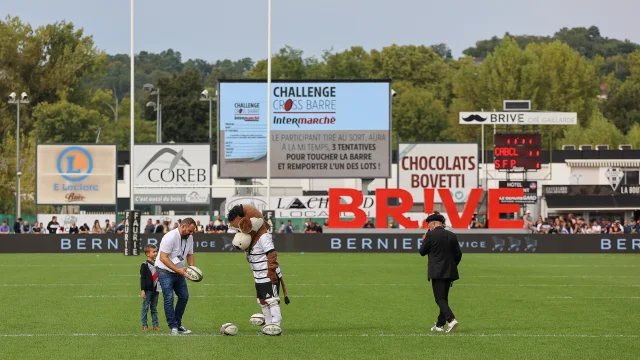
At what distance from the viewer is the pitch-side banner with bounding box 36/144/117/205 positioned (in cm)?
5269

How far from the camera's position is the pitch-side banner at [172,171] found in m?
53.3

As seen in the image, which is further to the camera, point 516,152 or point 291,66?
point 291,66

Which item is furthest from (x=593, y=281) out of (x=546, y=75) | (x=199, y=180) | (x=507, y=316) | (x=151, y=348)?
(x=546, y=75)

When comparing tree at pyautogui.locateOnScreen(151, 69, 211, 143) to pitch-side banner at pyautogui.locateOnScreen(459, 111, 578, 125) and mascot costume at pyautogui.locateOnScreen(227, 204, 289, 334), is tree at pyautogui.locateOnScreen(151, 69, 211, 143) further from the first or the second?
mascot costume at pyautogui.locateOnScreen(227, 204, 289, 334)

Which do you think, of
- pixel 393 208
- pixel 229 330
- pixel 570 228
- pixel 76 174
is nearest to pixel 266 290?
pixel 229 330

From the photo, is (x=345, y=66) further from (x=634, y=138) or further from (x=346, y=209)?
(x=346, y=209)

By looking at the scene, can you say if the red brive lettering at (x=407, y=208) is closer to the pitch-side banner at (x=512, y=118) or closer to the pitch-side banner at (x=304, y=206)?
the pitch-side banner at (x=304, y=206)

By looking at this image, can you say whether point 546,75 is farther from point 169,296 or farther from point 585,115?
point 169,296

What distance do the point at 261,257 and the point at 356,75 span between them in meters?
99.7

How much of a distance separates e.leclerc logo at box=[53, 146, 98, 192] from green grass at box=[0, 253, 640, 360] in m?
19.2

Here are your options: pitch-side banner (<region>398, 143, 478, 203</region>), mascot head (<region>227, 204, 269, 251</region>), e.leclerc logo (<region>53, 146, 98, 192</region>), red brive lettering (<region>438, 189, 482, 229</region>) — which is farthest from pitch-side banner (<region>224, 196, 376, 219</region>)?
mascot head (<region>227, 204, 269, 251</region>)

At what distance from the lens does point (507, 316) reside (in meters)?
18.7

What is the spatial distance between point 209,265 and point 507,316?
56.8 ft

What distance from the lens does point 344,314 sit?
18984 millimetres
